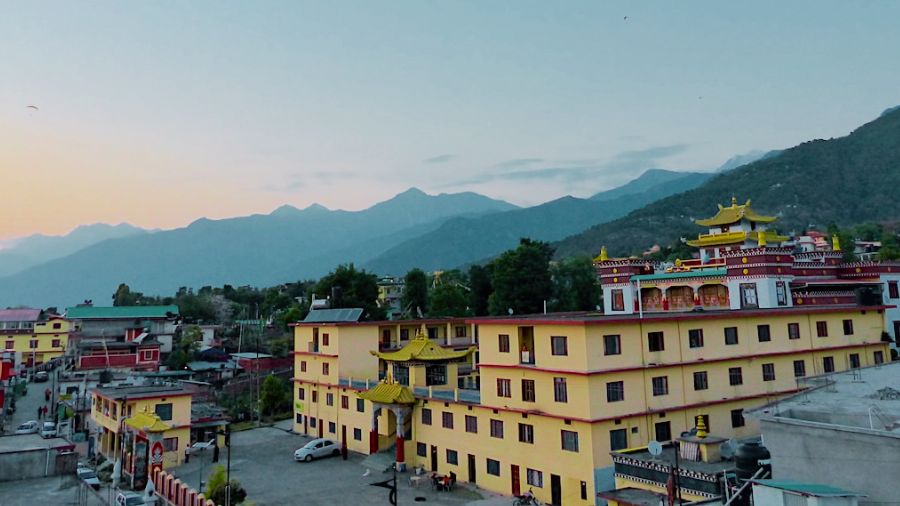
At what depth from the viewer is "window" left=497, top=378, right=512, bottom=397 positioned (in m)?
27.5

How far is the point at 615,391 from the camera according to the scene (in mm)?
24422

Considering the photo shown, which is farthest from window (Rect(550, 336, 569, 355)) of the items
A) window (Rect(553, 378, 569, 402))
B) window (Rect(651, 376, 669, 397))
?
window (Rect(651, 376, 669, 397))

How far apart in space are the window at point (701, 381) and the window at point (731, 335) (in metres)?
2.34

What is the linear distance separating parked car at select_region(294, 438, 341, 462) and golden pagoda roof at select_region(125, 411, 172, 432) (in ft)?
24.0

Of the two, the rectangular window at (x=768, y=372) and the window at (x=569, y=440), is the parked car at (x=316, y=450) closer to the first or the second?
the window at (x=569, y=440)

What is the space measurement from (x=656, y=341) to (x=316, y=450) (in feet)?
67.4

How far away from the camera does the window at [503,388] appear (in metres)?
27.5

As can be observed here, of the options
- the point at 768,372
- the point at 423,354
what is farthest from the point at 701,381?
the point at 423,354

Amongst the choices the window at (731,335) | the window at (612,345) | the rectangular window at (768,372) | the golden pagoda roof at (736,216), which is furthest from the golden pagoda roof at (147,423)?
the golden pagoda roof at (736,216)

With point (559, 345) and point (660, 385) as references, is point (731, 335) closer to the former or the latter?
point (660, 385)

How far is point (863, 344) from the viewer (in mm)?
33844

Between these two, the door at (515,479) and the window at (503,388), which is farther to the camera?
the window at (503,388)

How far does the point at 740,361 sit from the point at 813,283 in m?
16.7

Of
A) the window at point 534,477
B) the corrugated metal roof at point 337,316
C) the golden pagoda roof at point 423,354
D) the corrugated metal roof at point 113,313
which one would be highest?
the corrugated metal roof at point 113,313
